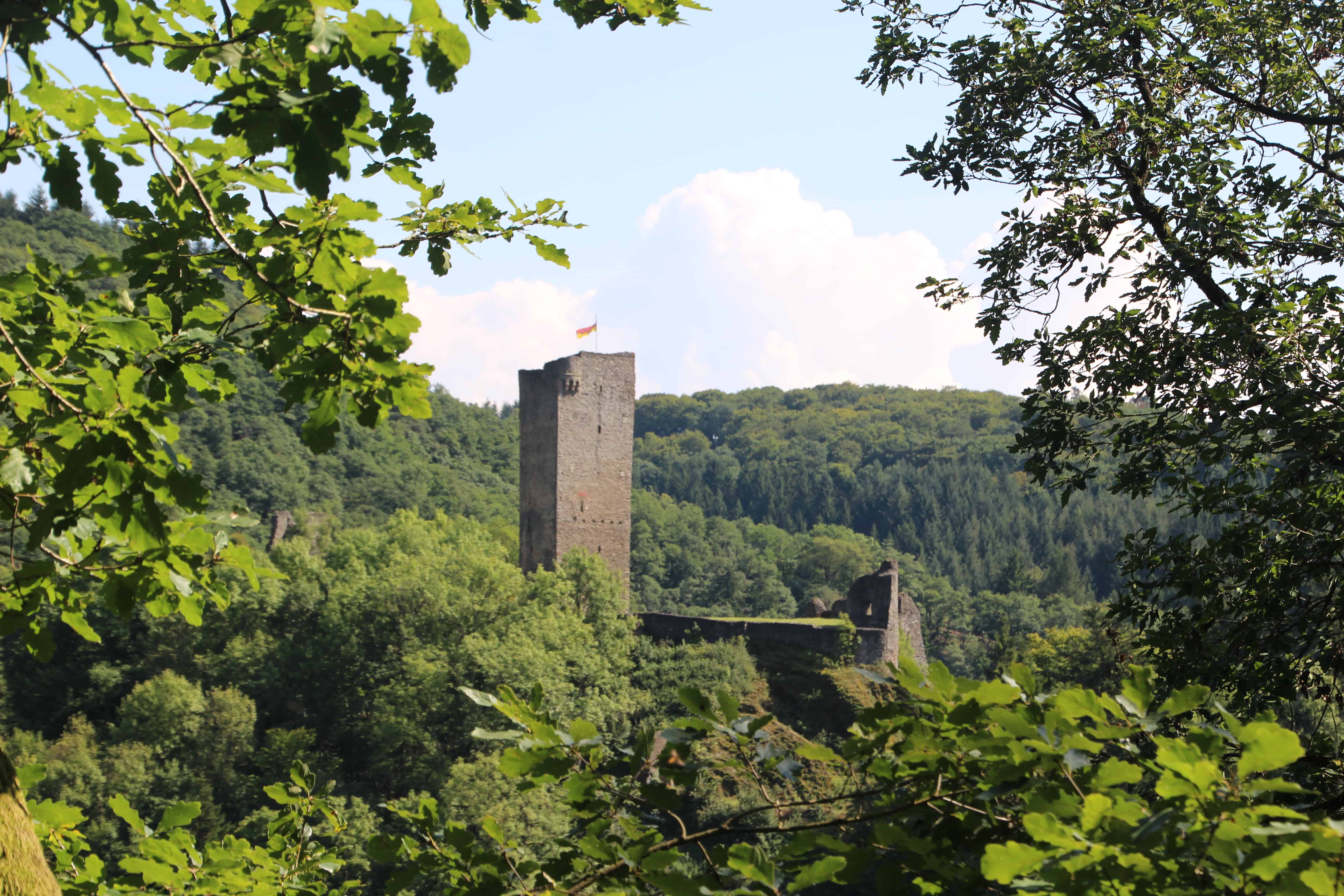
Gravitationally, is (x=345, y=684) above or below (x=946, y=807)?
below

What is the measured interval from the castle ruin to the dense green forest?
55.0 inches

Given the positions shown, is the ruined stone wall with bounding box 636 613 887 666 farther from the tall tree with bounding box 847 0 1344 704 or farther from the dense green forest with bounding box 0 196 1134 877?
the tall tree with bounding box 847 0 1344 704

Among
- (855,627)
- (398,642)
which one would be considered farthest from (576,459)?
(855,627)

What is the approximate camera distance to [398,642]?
953 inches

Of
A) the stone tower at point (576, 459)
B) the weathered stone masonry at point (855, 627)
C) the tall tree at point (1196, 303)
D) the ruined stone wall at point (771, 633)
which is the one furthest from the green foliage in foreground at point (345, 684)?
the tall tree at point (1196, 303)

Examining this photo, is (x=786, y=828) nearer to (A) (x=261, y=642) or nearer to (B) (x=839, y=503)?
(A) (x=261, y=642)

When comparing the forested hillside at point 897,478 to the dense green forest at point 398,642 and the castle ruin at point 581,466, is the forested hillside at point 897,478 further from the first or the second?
the castle ruin at point 581,466

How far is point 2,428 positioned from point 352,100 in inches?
78.4

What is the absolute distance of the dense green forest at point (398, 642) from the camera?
70.0 ft

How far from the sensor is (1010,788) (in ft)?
6.38

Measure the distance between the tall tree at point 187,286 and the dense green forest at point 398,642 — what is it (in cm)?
20

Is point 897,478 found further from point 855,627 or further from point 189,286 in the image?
point 189,286

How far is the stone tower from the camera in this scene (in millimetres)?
26797

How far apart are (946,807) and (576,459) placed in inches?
990
